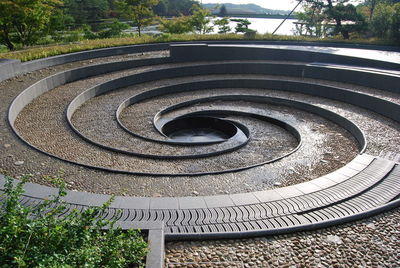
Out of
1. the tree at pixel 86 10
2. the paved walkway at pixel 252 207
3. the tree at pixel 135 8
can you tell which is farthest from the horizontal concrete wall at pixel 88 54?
the tree at pixel 86 10

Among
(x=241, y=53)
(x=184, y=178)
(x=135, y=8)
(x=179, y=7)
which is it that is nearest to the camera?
(x=184, y=178)

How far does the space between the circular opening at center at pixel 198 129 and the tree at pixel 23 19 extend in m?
14.7

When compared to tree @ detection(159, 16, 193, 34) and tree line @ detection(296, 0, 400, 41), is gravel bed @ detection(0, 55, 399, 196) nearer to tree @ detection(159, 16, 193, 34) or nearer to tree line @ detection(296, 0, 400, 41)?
tree line @ detection(296, 0, 400, 41)

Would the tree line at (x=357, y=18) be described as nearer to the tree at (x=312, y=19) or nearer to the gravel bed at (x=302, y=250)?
the tree at (x=312, y=19)

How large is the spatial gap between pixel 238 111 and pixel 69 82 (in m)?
8.20

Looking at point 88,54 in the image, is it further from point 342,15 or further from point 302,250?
point 342,15

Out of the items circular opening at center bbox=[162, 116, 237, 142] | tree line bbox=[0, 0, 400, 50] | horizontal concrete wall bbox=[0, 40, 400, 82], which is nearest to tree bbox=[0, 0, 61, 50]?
A: tree line bbox=[0, 0, 400, 50]

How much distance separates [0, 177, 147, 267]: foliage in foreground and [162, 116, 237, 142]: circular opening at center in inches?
344

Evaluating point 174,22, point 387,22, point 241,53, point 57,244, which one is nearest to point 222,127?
point 241,53

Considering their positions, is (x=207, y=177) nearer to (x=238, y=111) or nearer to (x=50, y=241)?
(x=50, y=241)

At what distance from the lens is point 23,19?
76.4ft

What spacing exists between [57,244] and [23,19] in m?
24.4

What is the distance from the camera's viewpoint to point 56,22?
29266 millimetres

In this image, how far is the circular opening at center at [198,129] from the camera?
13.1m
